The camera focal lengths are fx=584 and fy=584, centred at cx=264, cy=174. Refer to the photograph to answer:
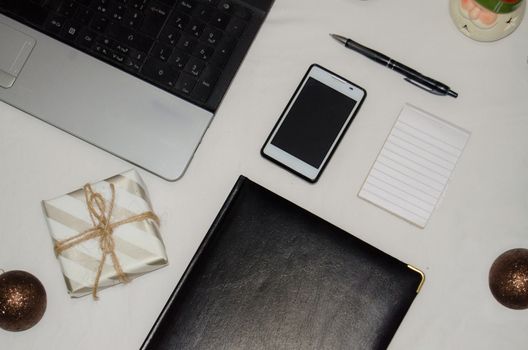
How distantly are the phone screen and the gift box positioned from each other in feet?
0.56

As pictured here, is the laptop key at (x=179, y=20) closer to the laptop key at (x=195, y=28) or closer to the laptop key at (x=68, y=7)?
the laptop key at (x=195, y=28)

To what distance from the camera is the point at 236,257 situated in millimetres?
625

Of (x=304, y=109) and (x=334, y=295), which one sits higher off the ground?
(x=304, y=109)

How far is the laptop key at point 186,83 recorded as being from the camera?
643 millimetres

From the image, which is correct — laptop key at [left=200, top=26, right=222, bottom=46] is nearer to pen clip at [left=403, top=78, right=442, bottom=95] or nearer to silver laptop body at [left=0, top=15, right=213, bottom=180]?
silver laptop body at [left=0, top=15, right=213, bottom=180]

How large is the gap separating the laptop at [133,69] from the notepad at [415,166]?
0.20 metres

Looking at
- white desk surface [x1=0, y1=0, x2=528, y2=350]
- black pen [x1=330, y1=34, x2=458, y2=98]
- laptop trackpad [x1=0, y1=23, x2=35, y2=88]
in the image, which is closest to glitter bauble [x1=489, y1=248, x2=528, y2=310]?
white desk surface [x1=0, y1=0, x2=528, y2=350]

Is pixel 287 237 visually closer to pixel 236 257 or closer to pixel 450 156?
pixel 236 257

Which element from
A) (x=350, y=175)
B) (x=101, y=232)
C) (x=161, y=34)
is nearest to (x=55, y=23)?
(x=161, y=34)

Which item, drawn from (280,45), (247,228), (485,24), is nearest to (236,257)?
(247,228)

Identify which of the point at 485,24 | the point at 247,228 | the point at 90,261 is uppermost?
the point at 485,24

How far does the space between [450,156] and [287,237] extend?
0.21m

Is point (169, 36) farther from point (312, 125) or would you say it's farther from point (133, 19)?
point (312, 125)

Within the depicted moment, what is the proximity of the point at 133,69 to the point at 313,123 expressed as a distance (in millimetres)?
210
